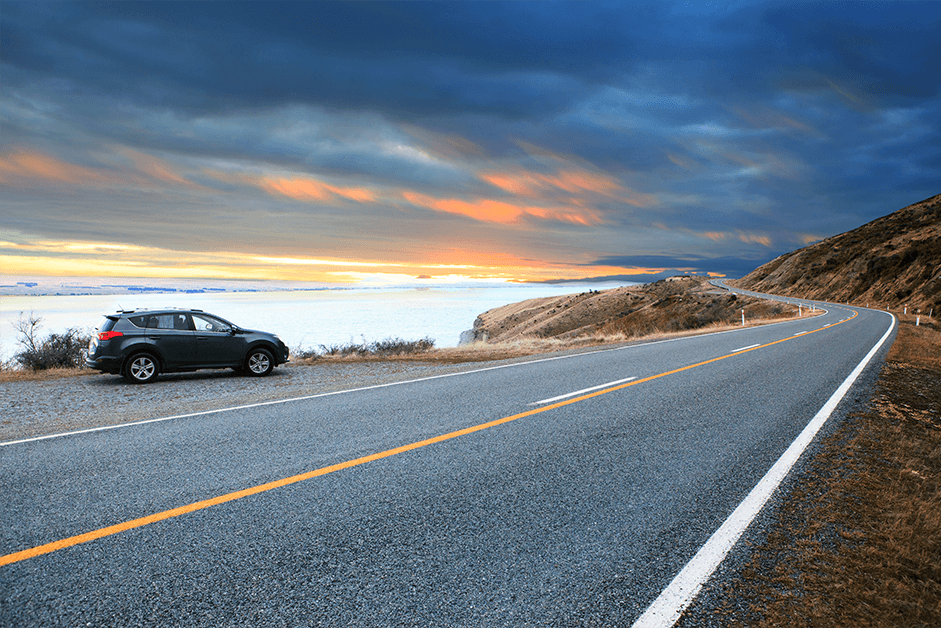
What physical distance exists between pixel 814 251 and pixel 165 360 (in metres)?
131

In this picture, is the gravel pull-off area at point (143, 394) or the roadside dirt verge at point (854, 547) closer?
the roadside dirt verge at point (854, 547)

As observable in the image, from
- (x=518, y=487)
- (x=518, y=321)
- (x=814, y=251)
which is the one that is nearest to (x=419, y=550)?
(x=518, y=487)

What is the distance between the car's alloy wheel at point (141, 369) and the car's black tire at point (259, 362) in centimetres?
194

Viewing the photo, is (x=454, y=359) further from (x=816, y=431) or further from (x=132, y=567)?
(x=132, y=567)

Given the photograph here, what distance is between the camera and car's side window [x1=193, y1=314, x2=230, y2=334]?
11750 millimetres

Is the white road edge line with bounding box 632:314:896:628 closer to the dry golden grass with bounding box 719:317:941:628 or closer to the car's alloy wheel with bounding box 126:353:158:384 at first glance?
the dry golden grass with bounding box 719:317:941:628

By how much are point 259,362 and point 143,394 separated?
2.88 meters

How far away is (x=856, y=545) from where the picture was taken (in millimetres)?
3592

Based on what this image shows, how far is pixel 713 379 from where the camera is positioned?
1020 centimetres

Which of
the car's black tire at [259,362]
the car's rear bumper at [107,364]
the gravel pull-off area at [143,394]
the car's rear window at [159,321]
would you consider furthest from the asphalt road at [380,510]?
the car's rear window at [159,321]

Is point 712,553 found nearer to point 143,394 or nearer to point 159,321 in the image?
point 143,394

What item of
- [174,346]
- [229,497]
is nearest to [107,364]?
[174,346]

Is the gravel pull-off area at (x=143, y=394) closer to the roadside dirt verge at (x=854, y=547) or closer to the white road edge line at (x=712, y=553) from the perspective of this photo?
the white road edge line at (x=712, y=553)

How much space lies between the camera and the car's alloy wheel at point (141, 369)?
10.7 metres
